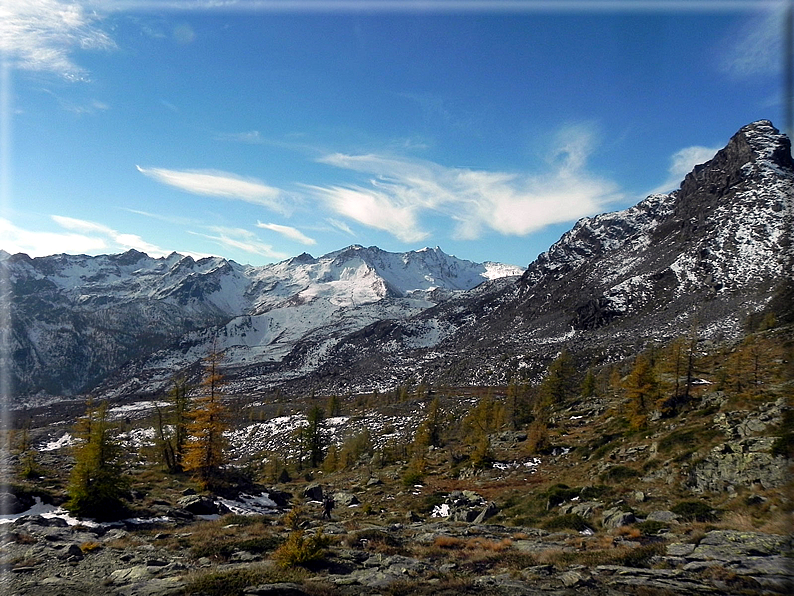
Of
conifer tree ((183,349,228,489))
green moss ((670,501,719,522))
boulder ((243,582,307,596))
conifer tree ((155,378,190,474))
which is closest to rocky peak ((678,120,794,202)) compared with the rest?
green moss ((670,501,719,522))

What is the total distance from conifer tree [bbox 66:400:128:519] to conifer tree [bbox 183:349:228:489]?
7211 millimetres

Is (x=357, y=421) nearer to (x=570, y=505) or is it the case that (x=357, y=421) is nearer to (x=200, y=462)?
(x=200, y=462)

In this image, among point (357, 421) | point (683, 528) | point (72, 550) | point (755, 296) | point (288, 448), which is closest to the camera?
point (72, 550)

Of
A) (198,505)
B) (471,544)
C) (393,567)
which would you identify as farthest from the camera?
(198,505)

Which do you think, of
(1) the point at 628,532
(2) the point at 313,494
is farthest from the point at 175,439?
(1) the point at 628,532

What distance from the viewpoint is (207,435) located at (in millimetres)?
31094

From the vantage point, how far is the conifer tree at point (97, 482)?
69.5 ft

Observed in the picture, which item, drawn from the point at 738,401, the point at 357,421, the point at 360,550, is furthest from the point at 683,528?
the point at 357,421

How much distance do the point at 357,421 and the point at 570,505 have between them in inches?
3063

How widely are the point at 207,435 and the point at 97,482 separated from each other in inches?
369

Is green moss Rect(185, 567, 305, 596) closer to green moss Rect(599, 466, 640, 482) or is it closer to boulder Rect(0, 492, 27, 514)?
boulder Rect(0, 492, 27, 514)

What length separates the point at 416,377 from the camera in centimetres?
17588

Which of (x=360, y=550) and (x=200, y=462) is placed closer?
(x=360, y=550)

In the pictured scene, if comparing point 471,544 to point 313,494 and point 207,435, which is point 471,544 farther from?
point 313,494
